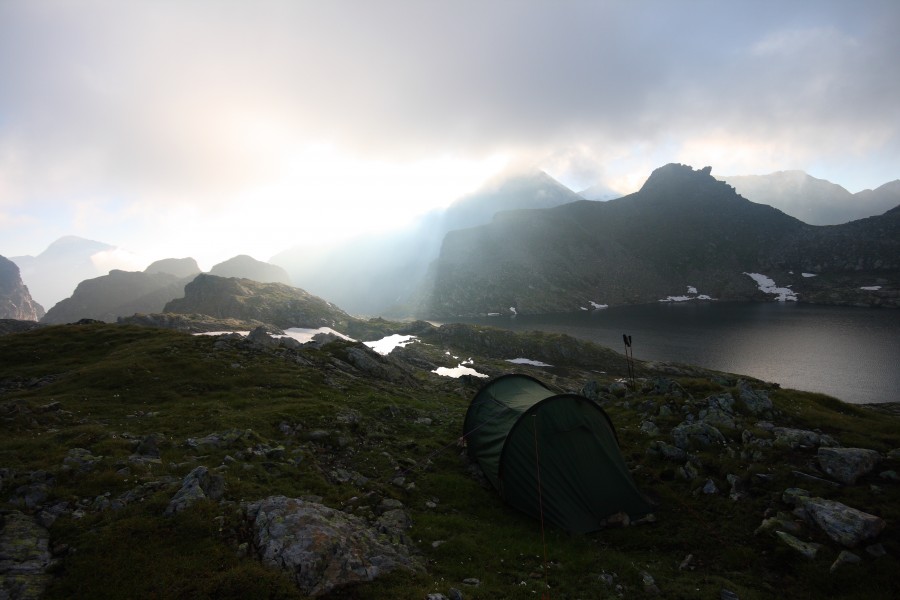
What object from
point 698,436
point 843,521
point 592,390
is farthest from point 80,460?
point 592,390

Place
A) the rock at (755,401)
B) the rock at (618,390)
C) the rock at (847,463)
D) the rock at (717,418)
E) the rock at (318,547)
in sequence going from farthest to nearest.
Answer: the rock at (618,390) < the rock at (755,401) < the rock at (717,418) < the rock at (847,463) < the rock at (318,547)

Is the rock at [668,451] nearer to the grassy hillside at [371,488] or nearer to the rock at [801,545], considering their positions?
the grassy hillside at [371,488]

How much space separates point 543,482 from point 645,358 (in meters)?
86.5

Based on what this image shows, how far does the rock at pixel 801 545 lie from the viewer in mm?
11030

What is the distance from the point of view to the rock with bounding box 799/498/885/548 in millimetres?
10945

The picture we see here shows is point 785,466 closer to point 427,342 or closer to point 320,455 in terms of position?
point 320,455

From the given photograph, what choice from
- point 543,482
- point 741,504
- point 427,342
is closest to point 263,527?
point 543,482

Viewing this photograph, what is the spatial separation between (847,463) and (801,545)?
5008 mm

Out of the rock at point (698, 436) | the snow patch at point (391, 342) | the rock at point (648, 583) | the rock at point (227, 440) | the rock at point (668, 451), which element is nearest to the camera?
the rock at point (648, 583)

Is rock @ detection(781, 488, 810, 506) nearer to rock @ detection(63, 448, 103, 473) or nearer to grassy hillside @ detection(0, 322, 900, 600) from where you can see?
grassy hillside @ detection(0, 322, 900, 600)

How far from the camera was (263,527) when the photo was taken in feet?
31.5

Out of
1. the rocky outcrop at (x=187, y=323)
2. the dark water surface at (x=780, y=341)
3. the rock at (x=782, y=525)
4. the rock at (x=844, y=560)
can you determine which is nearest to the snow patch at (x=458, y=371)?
the dark water surface at (x=780, y=341)

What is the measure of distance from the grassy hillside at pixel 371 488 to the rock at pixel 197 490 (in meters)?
0.28

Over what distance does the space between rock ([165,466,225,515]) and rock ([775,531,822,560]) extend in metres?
17.7
